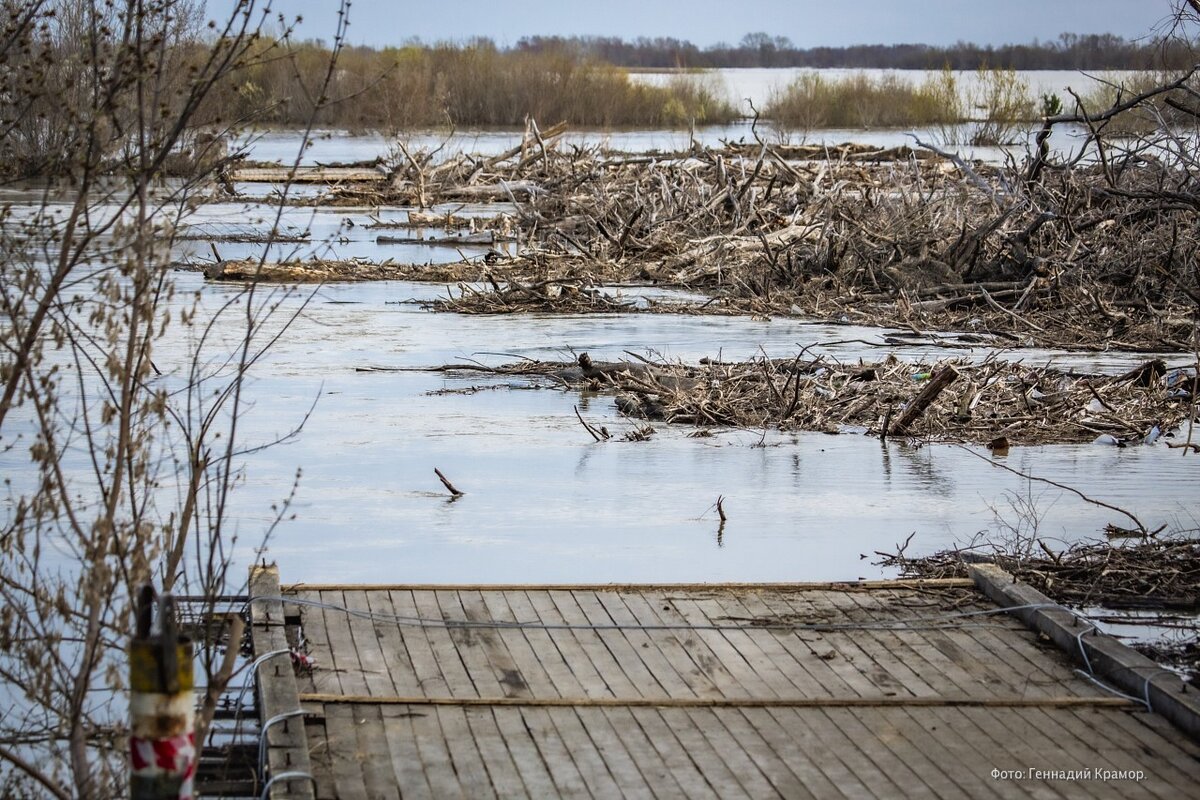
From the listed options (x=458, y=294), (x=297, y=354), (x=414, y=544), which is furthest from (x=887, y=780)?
(x=458, y=294)

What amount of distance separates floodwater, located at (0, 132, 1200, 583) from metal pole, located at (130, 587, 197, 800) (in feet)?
8.40

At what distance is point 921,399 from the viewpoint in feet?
33.3

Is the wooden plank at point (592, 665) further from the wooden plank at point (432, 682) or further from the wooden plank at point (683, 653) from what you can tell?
the wooden plank at point (432, 682)

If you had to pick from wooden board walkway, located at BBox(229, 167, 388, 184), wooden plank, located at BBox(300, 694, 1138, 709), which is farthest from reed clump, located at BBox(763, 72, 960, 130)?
wooden plank, located at BBox(300, 694, 1138, 709)

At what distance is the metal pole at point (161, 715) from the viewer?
9.57 ft

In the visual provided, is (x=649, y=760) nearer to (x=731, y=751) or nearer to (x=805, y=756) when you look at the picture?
(x=731, y=751)

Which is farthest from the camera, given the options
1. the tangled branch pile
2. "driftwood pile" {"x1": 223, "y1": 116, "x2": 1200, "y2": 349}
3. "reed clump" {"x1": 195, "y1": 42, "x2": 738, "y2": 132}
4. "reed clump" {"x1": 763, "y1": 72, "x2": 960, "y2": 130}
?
"reed clump" {"x1": 763, "y1": 72, "x2": 960, "y2": 130}

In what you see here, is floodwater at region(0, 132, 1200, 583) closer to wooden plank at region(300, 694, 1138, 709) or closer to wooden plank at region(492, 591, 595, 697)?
wooden plank at region(492, 591, 595, 697)

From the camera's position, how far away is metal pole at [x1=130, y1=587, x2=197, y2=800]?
292cm

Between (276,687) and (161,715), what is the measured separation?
2.12 meters

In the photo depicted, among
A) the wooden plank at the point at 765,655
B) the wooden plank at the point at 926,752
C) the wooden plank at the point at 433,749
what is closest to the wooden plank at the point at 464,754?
the wooden plank at the point at 433,749

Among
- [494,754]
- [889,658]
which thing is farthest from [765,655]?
[494,754]

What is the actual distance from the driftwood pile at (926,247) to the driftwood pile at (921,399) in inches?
76.7

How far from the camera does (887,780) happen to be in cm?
450
